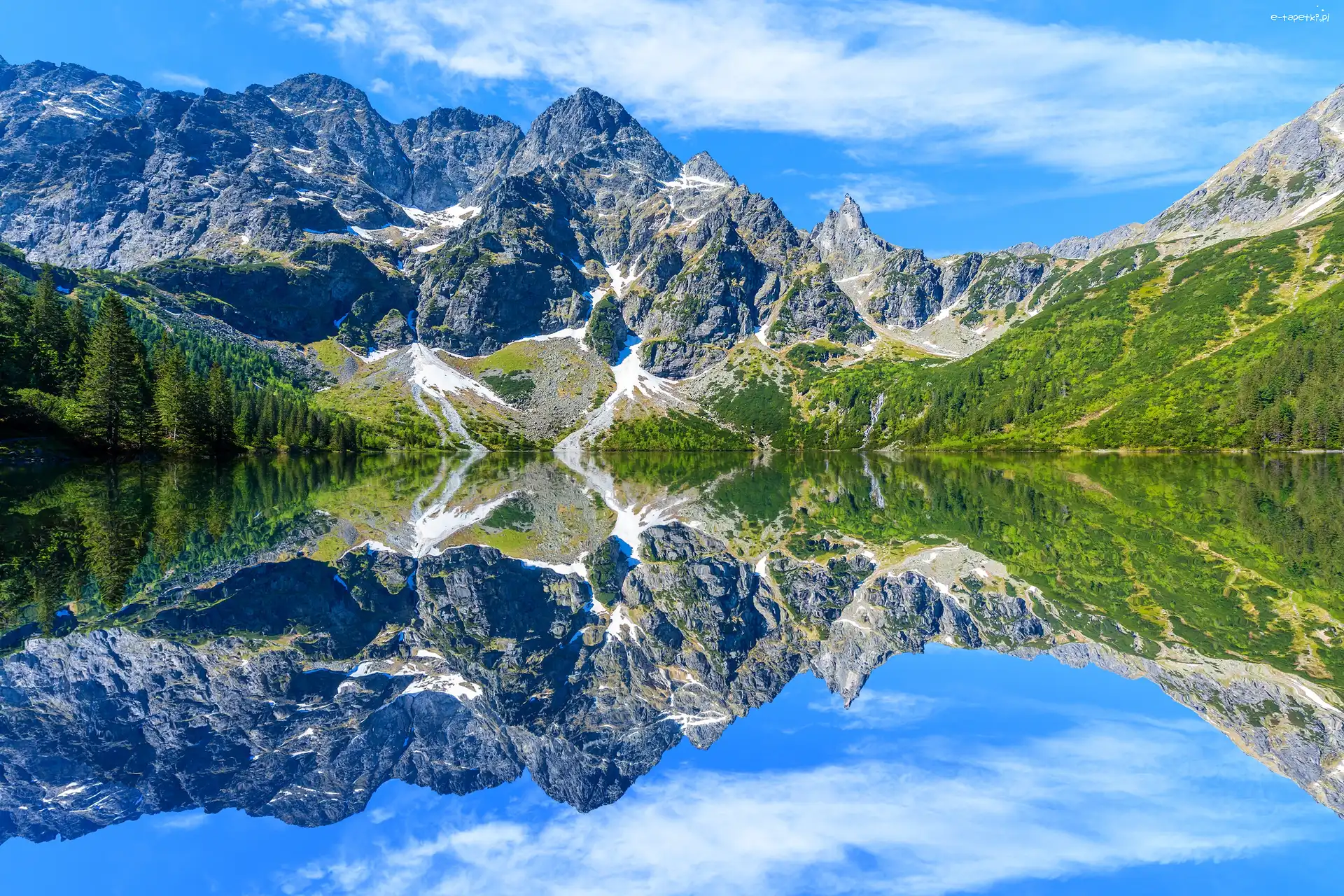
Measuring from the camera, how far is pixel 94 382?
83.1m

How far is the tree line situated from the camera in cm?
7900

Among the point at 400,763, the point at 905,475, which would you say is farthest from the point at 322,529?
the point at 905,475

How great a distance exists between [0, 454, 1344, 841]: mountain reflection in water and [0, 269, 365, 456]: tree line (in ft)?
142

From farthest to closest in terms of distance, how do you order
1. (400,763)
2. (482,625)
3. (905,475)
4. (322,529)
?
(905,475) < (322,529) < (482,625) < (400,763)

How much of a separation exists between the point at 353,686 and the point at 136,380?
97852 mm

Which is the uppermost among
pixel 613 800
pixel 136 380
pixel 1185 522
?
pixel 136 380

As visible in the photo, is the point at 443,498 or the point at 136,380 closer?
the point at 443,498

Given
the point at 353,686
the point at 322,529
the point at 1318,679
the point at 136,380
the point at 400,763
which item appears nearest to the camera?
Answer: the point at 400,763

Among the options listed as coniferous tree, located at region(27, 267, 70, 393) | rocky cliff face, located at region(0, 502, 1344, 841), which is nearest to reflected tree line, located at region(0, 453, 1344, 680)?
rocky cliff face, located at region(0, 502, 1344, 841)

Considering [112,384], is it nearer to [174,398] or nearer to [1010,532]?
[174,398]

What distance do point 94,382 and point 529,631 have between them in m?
90.6

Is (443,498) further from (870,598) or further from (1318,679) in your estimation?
(1318,679)

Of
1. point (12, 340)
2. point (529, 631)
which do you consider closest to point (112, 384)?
point (12, 340)

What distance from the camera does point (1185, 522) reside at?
41656mm
